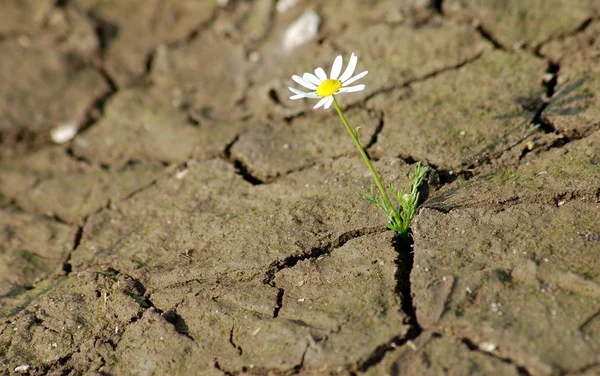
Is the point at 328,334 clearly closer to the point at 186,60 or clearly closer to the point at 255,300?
the point at 255,300

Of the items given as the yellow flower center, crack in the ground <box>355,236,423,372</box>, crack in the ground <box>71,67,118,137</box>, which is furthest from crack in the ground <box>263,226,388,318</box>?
crack in the ground <box>71,67,118,137</box>

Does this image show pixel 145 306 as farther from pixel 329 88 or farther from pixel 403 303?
pixel 329 88

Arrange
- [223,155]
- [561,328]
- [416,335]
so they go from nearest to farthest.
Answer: [561,328]
[416,335]
[223,155]

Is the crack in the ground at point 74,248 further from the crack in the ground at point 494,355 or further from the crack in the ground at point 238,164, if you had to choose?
the crack in the ground at point 494,355

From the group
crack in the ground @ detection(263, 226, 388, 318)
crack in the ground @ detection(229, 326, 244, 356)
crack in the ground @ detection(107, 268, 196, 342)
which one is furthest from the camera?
crack in the ground @ detection(263, 226, 388, 318)

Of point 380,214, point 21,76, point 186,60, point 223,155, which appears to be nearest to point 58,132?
point 21,76

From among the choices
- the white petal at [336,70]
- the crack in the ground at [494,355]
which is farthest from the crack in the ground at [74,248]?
the crack in the ground at [494,355]

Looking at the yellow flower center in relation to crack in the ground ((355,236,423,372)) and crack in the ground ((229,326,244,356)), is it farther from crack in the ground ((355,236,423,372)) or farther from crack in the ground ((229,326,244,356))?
crack in the ground ((229,326,244,356))

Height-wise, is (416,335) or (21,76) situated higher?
(21,76)
